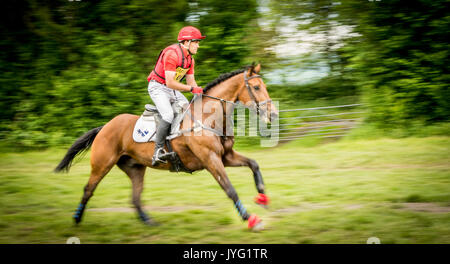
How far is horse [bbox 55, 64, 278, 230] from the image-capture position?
17.8 feet

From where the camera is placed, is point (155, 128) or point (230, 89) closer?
point (230, 89)

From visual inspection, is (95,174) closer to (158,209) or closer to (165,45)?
(158,209)

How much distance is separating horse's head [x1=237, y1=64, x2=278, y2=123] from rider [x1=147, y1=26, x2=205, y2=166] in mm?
628

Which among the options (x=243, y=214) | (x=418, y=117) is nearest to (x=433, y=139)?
(x=418, y=117)

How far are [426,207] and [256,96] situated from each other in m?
3.17

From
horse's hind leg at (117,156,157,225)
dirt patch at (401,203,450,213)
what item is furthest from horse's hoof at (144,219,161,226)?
dirt patch at (401,203,450,213)

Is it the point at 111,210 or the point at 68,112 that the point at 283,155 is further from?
the point at 68,112

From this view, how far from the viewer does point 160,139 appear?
227 inches

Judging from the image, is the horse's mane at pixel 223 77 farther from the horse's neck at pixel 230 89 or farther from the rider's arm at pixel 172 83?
the rider's arm at pixel 172 83

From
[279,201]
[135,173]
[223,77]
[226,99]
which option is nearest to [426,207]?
[279,201]

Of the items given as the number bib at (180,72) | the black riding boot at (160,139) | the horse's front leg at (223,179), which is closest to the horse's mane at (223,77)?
the number bib at (180,72)

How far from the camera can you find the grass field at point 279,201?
5398mm

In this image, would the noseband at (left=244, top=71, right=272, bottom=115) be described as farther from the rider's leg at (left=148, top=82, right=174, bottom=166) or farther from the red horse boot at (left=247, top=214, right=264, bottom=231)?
the red horse boot at (left=247, top=214, right=264, bottom=231)

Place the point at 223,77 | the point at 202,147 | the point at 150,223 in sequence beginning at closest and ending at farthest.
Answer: the point at 202,147 < the point at 223,77 < the point at 150,223
